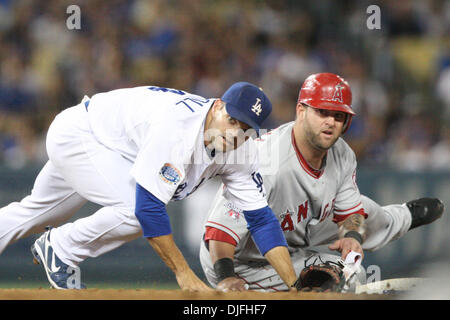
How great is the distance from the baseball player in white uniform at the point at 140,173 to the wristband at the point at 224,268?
0.29 m

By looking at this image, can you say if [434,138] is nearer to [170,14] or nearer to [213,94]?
[213,94]

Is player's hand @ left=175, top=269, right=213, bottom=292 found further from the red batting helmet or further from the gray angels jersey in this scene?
the red batting helmet

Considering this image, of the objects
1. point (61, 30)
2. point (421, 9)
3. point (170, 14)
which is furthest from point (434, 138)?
A: point (61, 30)

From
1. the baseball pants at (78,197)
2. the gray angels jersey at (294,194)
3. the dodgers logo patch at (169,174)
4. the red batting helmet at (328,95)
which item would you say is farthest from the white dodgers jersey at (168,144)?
the red batting helmet at (328,95)

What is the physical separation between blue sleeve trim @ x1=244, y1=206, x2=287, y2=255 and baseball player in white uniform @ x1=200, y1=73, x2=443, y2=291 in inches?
6.5

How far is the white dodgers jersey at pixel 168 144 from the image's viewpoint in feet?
11.5

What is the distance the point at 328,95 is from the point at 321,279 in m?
1.19

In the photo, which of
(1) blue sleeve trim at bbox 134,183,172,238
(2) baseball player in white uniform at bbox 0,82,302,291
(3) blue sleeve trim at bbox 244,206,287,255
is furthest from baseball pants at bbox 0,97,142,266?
(3) blue sleeve trim at bbox 244,206,287,255

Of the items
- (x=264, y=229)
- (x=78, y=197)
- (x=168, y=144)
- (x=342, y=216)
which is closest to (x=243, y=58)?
(x=342, y=216)

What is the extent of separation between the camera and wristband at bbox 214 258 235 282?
4184mm

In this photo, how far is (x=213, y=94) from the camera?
843cm

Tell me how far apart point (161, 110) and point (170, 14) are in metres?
5.79
